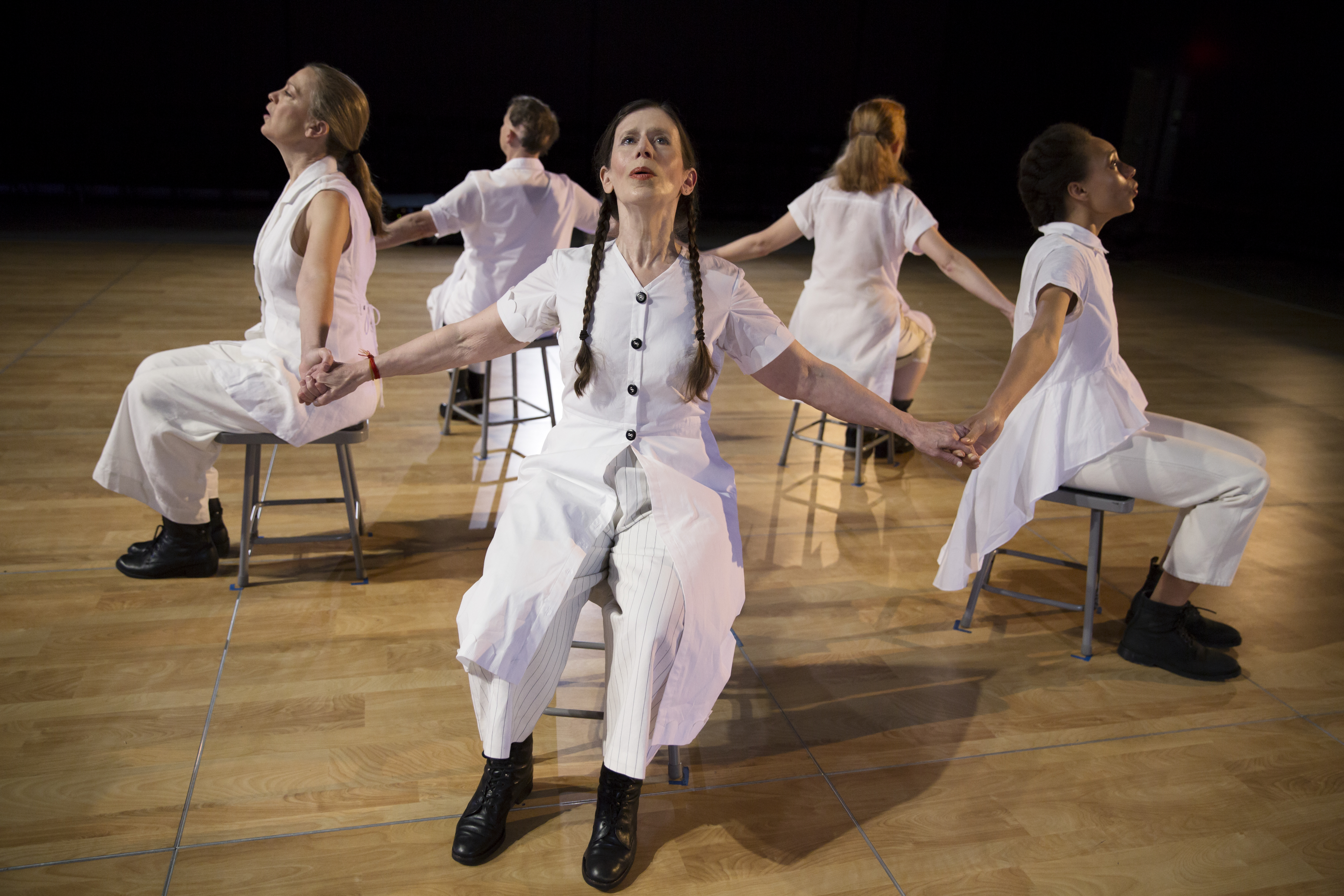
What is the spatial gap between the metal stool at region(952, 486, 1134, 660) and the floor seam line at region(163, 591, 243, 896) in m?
1.98

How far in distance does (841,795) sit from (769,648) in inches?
24.9

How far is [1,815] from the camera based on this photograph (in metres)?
1.96

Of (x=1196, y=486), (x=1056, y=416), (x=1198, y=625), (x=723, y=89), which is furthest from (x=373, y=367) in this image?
(x=723, y=89)

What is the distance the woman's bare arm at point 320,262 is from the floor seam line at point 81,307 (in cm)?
299

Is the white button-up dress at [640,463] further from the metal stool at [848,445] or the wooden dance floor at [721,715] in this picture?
the metal stool at [848,445]

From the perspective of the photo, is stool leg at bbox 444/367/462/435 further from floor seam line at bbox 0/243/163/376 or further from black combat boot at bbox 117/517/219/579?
floor seam line at bbox 0/243/163/376

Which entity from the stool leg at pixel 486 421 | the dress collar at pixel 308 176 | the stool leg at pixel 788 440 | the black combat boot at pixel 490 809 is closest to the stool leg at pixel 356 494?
the stool leg at pixel 486 421

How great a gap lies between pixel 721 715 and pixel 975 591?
2.97ft

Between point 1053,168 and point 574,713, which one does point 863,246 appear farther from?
point 574,713

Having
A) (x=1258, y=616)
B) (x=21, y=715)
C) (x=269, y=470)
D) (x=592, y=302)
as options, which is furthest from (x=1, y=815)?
(x=1258, y=616)

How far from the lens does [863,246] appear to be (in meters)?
3.76

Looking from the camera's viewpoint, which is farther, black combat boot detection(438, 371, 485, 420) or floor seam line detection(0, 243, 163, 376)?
floor seam line detection(0, 243, 163, 376)

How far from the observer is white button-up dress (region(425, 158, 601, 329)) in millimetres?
3949

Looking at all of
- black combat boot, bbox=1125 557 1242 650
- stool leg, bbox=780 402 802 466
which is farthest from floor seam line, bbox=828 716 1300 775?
stool leg, bbox=780 402 802 466
